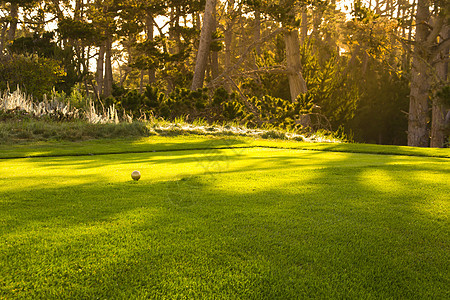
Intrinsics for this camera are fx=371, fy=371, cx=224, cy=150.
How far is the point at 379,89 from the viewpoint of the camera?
2509cm

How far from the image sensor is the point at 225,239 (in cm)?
225

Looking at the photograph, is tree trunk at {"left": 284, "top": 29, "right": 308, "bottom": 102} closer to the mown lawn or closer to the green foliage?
the green foliage

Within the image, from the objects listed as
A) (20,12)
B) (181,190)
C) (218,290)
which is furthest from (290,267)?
(20,12)

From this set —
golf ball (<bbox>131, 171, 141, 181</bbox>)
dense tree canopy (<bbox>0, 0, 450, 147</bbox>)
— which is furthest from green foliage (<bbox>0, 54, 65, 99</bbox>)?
golf ball (<bbox>131, 171, 141, 181</bbox>)

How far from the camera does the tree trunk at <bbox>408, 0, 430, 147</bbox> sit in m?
17.0

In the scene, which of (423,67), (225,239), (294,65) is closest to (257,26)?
(294,65)

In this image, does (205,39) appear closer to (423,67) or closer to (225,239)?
(423,67)

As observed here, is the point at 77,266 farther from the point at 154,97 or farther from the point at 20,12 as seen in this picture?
the point at 20,12

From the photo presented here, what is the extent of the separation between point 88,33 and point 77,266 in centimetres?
2460

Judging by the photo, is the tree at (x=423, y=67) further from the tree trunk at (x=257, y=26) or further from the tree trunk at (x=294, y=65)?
the tree trunk at (x=257, y=26)

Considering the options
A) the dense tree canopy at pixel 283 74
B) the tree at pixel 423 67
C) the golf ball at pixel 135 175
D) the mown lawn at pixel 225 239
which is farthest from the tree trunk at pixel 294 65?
the golf ball at pixel 135 175

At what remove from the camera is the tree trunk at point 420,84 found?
16953 mm

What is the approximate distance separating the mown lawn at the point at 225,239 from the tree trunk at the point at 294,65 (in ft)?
47.3

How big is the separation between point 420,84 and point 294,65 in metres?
6.01
